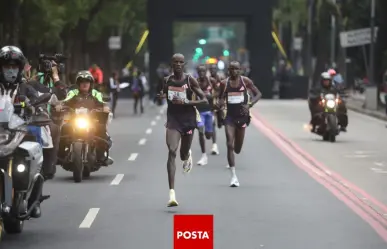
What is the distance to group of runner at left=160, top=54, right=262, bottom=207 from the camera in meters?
16.0

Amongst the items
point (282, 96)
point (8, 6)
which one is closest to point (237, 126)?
point (8, 6)

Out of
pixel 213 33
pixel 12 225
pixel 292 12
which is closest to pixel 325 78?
pixel 12 225

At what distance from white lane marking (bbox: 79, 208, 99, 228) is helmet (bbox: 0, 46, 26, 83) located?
2164 mm

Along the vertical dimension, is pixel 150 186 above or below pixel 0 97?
below

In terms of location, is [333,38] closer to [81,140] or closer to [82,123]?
[82,123]

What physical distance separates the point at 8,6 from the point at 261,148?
66.7 feet

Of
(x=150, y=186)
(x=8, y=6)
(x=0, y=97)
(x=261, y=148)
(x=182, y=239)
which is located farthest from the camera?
(x=8, y=6)

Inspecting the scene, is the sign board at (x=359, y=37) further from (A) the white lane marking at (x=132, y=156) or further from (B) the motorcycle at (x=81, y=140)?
(B) the motorcycle at (x=81, y=140)

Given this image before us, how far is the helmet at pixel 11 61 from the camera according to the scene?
1239 centimetres

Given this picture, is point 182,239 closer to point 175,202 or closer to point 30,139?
point 30,139

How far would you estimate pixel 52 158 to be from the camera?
1575 centimetres

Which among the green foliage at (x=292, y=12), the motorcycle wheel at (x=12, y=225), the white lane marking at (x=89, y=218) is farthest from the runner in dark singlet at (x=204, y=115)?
the green foliage at (x=292, y=12)

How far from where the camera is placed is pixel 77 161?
1908cm

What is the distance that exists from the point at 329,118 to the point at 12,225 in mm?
17254
